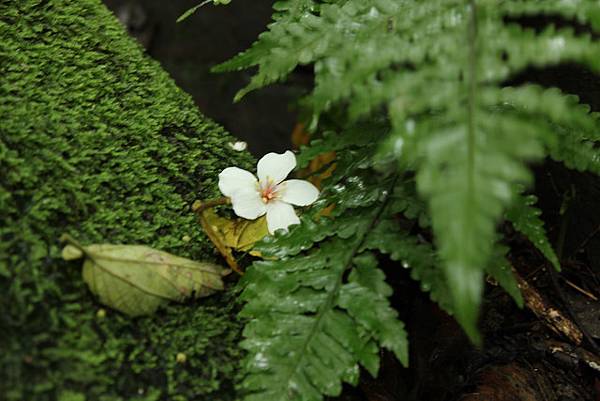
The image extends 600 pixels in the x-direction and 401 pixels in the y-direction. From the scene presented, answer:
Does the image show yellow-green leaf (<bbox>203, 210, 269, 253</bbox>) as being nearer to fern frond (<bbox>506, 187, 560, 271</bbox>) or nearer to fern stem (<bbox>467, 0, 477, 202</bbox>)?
fern frond (<bbox>506, 187, 560, 271</bbox>)

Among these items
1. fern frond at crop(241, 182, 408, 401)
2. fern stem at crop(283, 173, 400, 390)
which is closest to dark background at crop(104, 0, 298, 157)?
fern stem at crop(283, 173, 400, 390)

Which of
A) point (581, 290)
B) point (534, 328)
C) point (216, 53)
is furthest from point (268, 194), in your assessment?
point (216, 53)

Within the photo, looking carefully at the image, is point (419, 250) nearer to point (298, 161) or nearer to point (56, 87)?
point (298, 161)

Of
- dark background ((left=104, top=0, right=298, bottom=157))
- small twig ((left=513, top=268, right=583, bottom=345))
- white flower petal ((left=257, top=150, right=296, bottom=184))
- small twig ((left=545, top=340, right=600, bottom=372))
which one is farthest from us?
dark background ((left=104, top=0, right=298, bottom=157))

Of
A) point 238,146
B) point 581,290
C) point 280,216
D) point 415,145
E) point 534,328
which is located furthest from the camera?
point 581,290

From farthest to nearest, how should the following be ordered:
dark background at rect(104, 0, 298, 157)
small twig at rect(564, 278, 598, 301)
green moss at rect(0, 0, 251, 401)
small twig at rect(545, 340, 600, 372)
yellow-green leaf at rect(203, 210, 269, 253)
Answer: dark background at rect(104, 0, 298, 157) < small twig at rect(564, 278, 598, 301) < small twig at rect(545, 340, 600, 372) < yellow-green leaf at rect(203, 210, 269, 253) < green moss at rect(0, 0, 251, 401)

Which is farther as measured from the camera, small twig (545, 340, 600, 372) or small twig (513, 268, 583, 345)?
small twig (513, 268, 583, 345)

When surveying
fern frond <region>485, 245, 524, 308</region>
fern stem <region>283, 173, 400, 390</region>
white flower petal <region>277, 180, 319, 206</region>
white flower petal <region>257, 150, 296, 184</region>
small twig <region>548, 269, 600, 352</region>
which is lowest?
small twig <region>548, 269, 600, 352</region>

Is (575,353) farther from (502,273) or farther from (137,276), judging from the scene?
(137,276)
